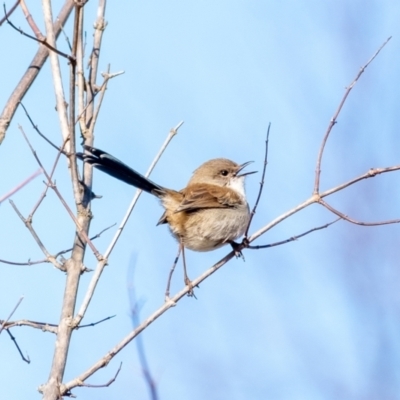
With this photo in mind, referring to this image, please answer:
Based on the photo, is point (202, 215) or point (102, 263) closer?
point (102, 263)

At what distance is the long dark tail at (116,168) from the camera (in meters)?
3.76

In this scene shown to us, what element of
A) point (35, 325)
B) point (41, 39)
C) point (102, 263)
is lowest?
point (35, 325)

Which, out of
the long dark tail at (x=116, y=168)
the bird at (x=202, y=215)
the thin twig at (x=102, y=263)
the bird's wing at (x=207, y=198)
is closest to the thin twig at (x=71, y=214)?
the thin twig at (x=102, y=263)

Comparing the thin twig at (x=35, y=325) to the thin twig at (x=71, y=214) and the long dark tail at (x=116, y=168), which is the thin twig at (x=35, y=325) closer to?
the thin twig at (x=71, y=214)

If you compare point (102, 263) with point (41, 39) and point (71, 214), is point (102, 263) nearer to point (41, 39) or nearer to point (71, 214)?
point (71, 214)

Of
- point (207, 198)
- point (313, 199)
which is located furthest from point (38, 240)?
point (207, 198)

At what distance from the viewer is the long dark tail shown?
3.76 meters

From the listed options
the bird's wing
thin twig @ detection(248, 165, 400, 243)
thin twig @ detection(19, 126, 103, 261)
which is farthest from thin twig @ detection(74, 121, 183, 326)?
the bird's wing

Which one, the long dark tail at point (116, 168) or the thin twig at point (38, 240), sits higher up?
the long dark tail at point (116, 168)

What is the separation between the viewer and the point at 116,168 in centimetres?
438

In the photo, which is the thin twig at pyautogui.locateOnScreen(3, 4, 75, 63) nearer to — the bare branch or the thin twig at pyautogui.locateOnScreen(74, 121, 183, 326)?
the bare branch

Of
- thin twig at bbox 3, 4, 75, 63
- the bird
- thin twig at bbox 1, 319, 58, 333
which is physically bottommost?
thin twig at bbox 1, 319, 58, 333

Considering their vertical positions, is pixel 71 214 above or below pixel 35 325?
above

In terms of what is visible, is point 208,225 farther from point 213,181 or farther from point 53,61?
point 53,61
